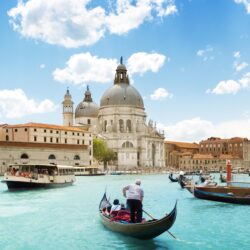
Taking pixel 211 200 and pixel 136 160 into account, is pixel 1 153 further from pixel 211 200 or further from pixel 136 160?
pixel 211 200

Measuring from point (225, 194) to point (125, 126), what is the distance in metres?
76.2

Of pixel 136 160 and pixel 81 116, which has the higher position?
pixel 81 116

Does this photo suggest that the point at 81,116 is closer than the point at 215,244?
No

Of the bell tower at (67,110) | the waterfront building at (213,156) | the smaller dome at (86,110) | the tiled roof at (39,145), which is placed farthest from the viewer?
the waterfront building at (213,156)

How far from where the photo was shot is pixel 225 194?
909 inches

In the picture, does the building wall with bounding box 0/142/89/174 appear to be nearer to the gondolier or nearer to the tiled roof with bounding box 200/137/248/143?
the gondolier

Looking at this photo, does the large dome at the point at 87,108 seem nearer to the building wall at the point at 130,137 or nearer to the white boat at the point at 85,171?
the building wall at the point at 130,137

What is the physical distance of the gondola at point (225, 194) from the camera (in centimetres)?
2259

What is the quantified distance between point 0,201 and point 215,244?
15.3 m

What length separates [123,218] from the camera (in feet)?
47.5

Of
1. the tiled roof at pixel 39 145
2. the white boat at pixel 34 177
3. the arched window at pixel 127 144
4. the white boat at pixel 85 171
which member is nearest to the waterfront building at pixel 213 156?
the arched window at pixel 127 144

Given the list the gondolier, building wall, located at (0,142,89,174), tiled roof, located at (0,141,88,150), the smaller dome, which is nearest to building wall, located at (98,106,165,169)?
the smaller dome

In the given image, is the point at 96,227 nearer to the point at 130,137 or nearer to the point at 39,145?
the point at 39,145

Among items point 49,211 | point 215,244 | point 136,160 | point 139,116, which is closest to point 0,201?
point 49,211
